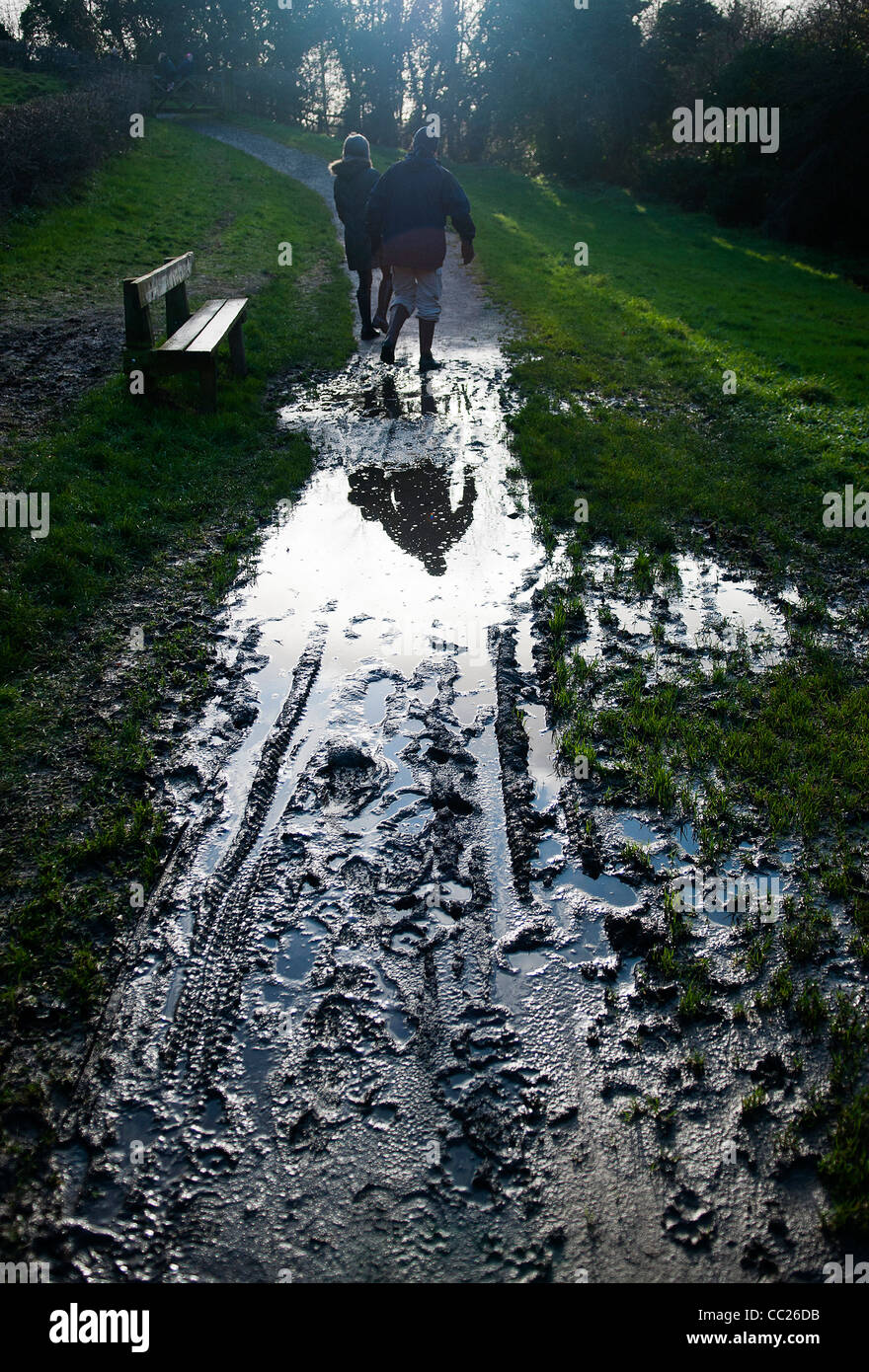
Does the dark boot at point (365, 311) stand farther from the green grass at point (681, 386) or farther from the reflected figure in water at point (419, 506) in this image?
the reflected figure in water at point (419, 506)

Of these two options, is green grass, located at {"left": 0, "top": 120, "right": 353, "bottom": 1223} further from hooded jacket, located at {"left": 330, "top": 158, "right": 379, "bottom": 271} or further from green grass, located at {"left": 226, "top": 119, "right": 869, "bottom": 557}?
green grass, located at {"left": 226, "top": 119, "right": 869, "bottom": 557}

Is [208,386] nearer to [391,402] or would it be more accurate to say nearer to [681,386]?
[391,402]

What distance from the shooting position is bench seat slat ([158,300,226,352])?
7554 millimetres

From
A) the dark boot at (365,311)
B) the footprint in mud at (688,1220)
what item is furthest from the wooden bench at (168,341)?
the footprint in mud at (688,1220)

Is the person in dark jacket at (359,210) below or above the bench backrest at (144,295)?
above

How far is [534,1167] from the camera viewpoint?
234cm

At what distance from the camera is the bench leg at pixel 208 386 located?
7703mm

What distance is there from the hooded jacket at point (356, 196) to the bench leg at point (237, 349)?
2.25m

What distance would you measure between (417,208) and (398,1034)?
8.42 meters

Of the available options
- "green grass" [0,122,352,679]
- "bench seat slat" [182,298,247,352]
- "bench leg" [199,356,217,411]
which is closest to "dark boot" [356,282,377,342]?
"green grass" [0,122,352,679]

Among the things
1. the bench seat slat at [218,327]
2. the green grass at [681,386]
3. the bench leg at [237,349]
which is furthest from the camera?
the bench leg at [237,349]

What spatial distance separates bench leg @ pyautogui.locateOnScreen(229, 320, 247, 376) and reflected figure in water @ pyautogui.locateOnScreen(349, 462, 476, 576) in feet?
9.23

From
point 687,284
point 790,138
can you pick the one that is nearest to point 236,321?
point 687,284
